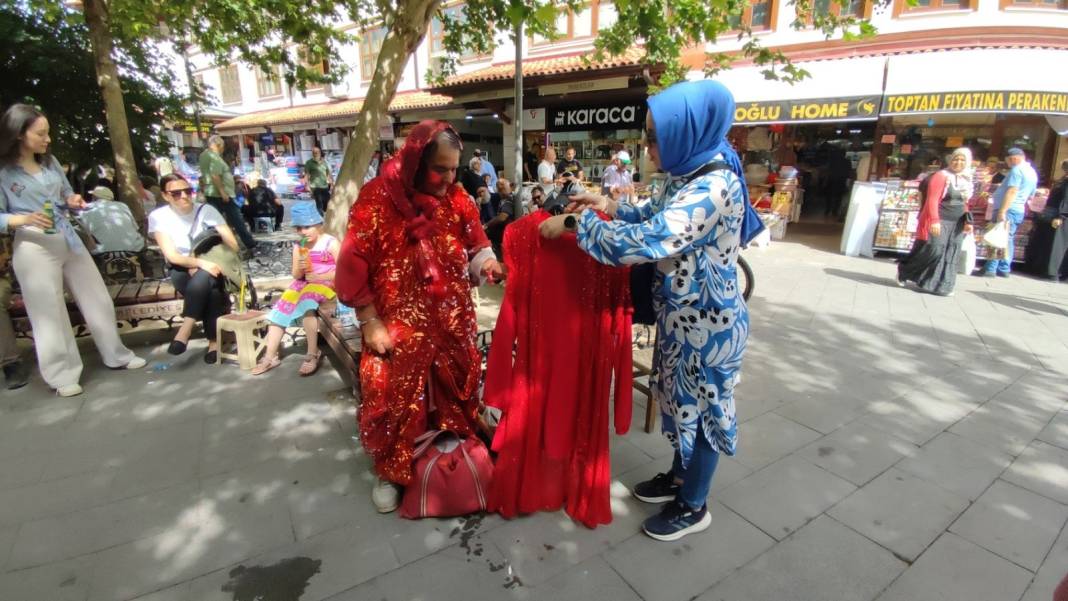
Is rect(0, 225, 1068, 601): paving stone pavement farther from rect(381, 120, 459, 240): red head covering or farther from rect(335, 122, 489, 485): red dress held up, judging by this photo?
rect(381, 120, 459, 240): red head covering

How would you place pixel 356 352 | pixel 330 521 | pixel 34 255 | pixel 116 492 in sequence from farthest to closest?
pixel 34 255
pixel 356 352
pixel 116 492
pixel 330 521

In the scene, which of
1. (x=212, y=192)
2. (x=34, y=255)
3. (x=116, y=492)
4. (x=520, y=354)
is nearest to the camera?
(x=520, y=354)

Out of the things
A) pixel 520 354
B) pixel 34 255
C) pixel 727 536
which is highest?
pixel 34 255

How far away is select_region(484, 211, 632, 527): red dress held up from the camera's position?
2.01 meters

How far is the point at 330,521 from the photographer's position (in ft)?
7.47

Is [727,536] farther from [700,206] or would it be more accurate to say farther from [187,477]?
[187,477]

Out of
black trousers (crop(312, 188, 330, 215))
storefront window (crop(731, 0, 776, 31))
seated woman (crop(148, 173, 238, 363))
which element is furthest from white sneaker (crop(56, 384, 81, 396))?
storefront window (crop(731, 0, 776, 31))

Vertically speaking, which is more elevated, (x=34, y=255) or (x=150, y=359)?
(x=34, y=255)

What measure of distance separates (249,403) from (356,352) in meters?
0.97

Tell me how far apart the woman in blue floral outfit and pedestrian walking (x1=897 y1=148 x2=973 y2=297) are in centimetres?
551

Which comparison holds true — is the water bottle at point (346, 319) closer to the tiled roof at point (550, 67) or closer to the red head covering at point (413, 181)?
the red head covering at point (413, 181)

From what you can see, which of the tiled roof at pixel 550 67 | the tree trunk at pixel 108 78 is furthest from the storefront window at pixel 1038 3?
the tree trunk at pixel 108 78

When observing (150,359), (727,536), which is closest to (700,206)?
(727,536)

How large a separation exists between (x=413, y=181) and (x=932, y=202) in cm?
639
